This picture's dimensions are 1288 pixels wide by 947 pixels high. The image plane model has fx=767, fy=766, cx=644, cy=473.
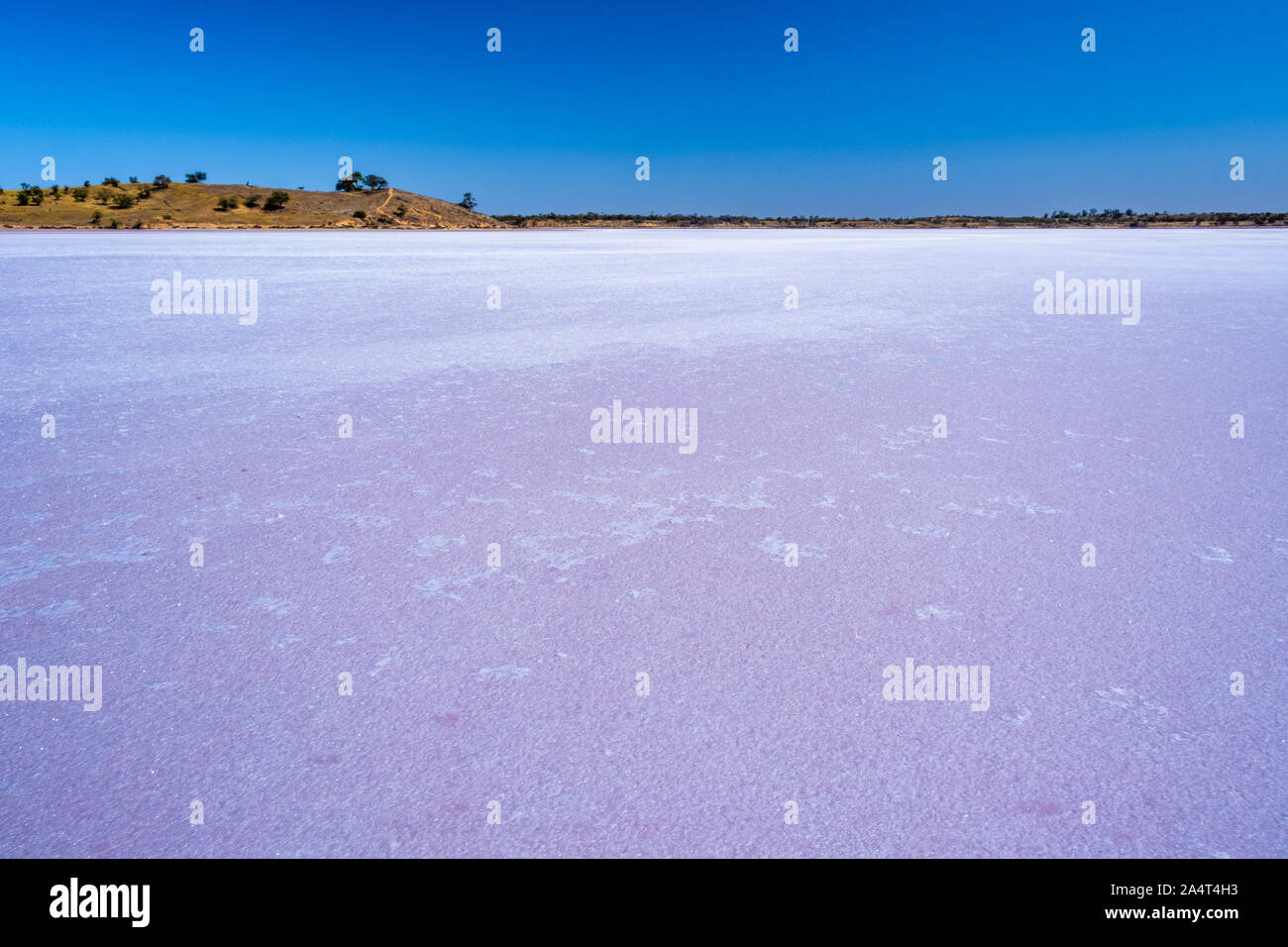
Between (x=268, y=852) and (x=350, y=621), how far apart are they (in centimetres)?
105

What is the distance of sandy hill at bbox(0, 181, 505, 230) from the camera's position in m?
42.9

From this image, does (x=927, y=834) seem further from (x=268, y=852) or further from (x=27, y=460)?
(x=27, y=460)

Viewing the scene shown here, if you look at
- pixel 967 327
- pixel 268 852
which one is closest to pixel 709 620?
pixel 268 852

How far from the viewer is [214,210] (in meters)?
49.8

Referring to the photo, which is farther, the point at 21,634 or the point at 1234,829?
the point at 21,634

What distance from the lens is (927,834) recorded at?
1.83 meters

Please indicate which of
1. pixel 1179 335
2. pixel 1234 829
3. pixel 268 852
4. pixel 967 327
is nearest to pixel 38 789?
pixel 268 852

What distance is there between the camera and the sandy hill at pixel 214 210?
1690 inches

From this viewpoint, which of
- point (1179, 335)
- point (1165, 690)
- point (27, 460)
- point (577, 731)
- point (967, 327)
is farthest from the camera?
point (967, 327)

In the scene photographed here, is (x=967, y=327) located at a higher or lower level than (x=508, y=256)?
lower
